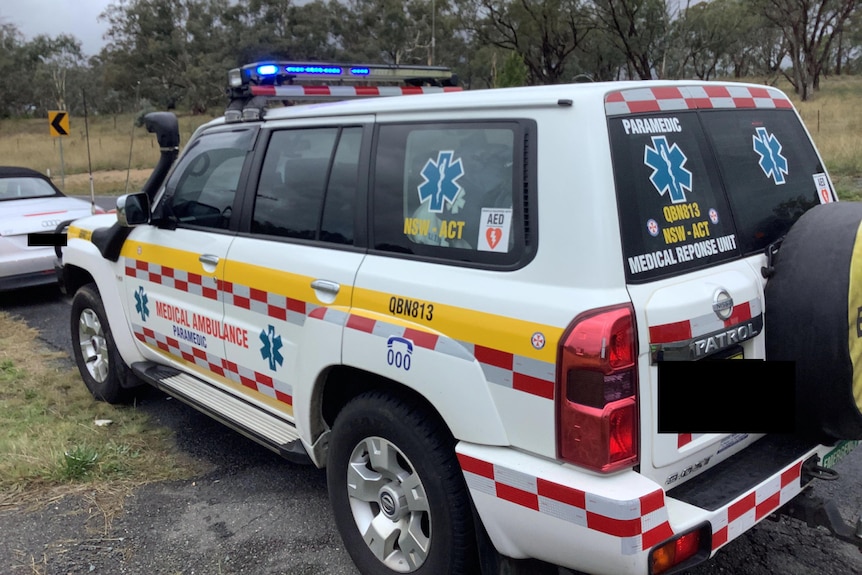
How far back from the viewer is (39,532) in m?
3.44

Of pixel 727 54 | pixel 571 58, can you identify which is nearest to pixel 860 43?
pixel 727 54

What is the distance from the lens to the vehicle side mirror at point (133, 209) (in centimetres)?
400

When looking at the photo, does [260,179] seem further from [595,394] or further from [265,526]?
[595,394]

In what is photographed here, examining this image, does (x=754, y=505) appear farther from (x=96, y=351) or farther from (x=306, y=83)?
(x=96, y=351)

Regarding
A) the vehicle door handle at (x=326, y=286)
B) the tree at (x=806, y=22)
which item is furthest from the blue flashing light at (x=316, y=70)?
the tree at (x=806, y=22)

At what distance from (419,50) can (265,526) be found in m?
47.5

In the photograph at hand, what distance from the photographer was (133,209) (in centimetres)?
402

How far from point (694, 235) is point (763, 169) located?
608 mm

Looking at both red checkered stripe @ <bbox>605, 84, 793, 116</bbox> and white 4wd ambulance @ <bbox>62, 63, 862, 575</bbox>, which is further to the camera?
red checkered stripe @ <bbox>605, 84, 793, 116</bbox>

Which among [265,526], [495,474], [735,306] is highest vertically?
[735,306]

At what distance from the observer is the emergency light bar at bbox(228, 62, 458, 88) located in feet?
12.0

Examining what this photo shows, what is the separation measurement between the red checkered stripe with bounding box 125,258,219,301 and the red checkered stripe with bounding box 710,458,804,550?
2.41 metres

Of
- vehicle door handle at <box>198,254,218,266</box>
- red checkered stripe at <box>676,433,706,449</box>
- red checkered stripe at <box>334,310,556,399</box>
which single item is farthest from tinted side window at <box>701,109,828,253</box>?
vehicle door handle at <box>198,254,218,266</box>

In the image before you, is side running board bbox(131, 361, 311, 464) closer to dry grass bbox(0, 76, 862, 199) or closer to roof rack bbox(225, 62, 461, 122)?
roof rack bbox(225, 62, 461, 122)
